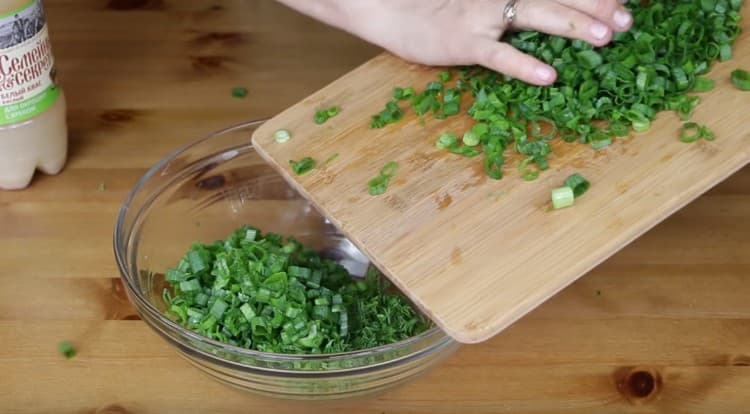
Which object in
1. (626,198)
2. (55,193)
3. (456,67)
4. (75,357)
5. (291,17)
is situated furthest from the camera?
(291,17)

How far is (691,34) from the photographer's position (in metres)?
1.61

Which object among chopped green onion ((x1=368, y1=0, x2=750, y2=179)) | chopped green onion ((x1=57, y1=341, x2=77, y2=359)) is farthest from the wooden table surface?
chopped green onion ((x1=368, y1=0, x2=750, y2=179))

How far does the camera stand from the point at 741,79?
1.54 metres

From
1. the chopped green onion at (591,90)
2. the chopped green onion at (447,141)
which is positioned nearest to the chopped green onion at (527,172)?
the chopped green onion at (591,90)

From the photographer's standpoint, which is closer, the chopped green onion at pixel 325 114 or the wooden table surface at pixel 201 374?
the wooden table surface at pixel 201 374

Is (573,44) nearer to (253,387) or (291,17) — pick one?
(253,387)

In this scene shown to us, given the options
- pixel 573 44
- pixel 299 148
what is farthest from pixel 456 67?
pixel 299 148

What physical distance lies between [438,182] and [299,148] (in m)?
0.24

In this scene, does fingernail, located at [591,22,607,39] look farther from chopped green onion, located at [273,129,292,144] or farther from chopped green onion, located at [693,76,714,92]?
chopped green onion, located at [273,129,292,144]

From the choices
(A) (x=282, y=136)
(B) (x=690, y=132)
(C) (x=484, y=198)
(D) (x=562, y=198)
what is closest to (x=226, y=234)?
(A) (x=282, y=136)

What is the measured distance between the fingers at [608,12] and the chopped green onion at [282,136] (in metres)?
0.50

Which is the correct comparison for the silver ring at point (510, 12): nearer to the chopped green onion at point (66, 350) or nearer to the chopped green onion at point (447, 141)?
the chopped green onion at point (447, 141)

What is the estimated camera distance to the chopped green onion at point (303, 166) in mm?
1518

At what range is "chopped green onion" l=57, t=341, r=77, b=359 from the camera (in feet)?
5.10
